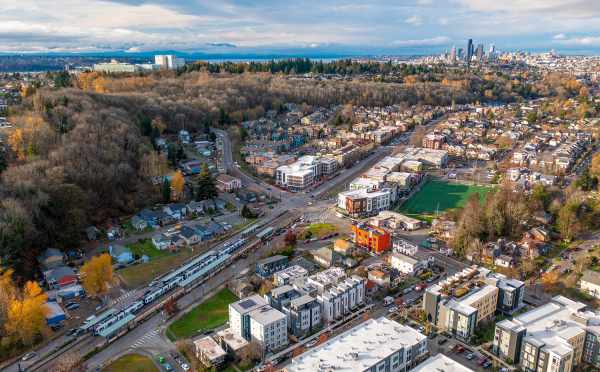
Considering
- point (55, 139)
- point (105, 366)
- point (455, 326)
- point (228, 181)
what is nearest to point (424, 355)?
point (455, 326)

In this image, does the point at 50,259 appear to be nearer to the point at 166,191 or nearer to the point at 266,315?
the point at 166,191

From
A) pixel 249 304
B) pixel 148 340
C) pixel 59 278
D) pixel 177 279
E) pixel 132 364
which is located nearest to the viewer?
pixel 132 364

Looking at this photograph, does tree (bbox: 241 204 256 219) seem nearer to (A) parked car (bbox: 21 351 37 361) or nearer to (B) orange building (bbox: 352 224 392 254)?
(B) orange building (bbox: 352 224 392 254)

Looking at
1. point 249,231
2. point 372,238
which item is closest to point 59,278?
point 249,231

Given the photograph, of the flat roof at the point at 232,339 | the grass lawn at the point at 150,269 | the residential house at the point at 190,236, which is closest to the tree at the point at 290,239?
the residential house at the point at 190,236

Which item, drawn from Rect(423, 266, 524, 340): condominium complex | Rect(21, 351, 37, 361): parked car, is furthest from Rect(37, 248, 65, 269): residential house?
Rect(423, 266, 524, 340): condominium complex

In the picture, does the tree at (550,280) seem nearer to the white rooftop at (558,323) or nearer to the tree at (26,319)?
the white rooftop at (558,323)

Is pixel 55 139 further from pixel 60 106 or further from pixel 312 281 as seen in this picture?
pixel 312 281
